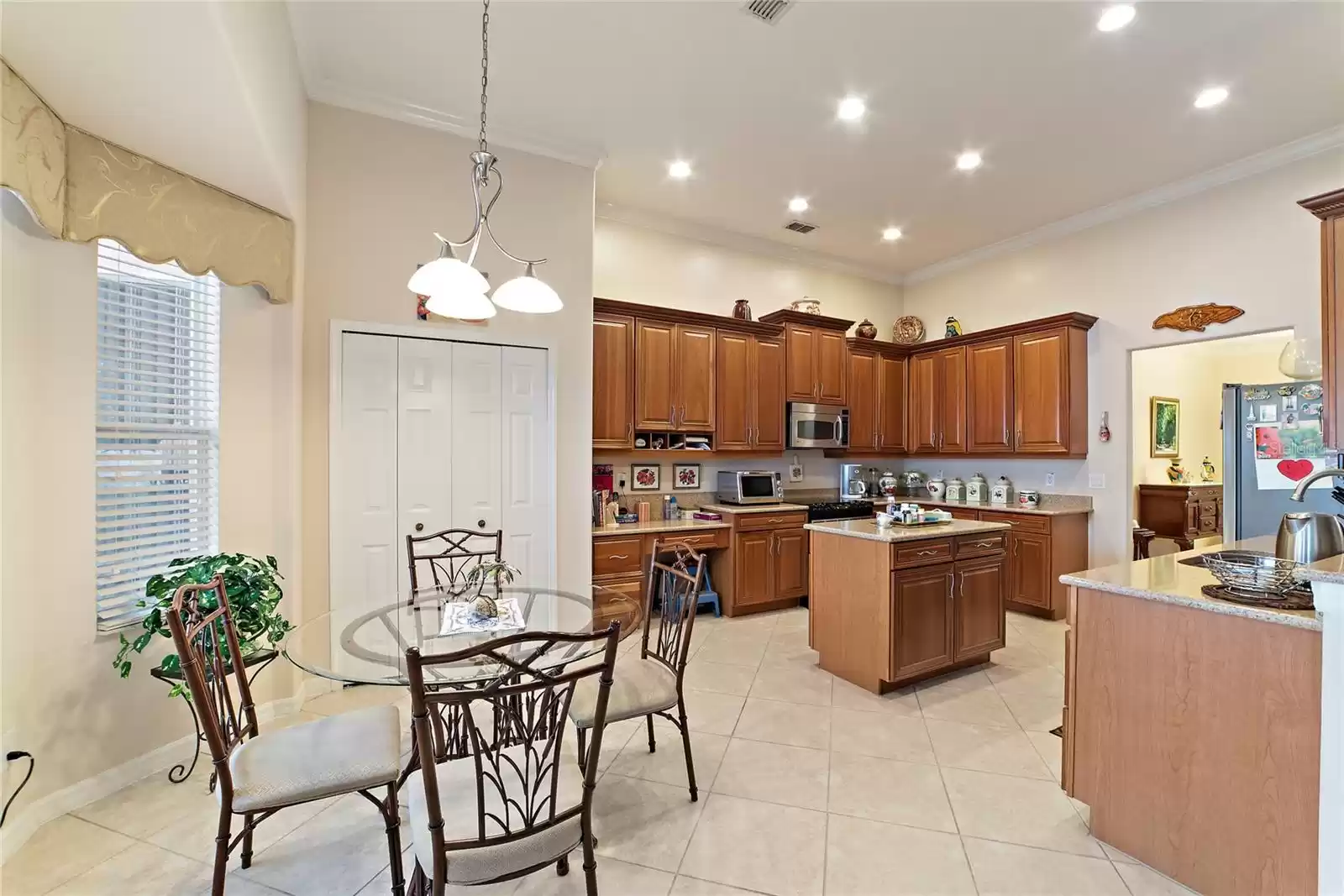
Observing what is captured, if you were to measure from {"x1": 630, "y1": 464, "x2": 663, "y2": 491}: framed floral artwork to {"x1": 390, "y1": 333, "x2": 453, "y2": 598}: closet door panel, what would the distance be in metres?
1.77

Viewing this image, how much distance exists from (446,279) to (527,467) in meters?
2.00

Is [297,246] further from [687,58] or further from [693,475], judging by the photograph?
[693,475]

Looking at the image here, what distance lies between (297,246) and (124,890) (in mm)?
2668

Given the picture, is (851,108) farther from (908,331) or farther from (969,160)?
(908,331)

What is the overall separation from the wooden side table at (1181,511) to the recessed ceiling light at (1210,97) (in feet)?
12.8

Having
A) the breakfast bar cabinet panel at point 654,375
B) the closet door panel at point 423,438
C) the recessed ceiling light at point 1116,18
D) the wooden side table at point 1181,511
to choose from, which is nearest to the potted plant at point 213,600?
the closet door panel at point 423,438

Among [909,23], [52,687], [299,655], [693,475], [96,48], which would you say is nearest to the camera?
[96,48]

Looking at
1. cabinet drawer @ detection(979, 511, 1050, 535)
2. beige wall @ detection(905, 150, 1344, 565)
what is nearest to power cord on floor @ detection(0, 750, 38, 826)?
cabinet drawer @ detection(979, 511, 1050, 535)

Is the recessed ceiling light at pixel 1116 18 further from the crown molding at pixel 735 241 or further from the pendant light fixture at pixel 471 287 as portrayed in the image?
the crown molding at pixel 735 241

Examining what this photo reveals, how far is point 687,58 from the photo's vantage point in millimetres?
2971

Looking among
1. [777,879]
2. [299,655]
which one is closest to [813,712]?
[777,879]

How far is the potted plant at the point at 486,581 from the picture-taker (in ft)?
7.02

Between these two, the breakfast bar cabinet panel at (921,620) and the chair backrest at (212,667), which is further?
the breakfast bar cabinet panel at (921,620)

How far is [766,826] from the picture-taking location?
206 cm
